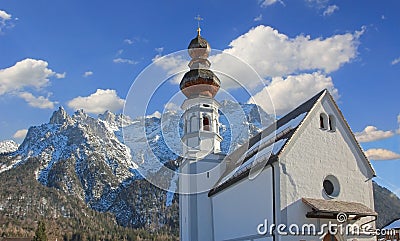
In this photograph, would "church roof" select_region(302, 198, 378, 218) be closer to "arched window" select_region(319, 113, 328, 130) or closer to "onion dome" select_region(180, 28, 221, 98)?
"arched window" select_region(319, 113, 328, 130)

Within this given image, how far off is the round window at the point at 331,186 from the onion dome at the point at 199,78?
15992 millimetres

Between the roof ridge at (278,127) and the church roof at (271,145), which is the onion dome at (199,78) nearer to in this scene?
the roof ridge at (278,127)

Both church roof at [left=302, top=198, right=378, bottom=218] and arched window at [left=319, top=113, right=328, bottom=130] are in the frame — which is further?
arched window at [left=319, top=113, right=328, bottom=130]

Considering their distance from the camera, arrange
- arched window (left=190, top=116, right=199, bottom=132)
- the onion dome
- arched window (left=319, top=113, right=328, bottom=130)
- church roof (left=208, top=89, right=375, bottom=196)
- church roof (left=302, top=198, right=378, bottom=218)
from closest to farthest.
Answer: church roof (left=302, top=198, right=378, bottom=218), church roof (left=208, top=89, right=375, bottom=196), arched window (left=319, top=113, right=328, bottom=130), arched window (left=190, top=116, right=199, bottom=132), the onion dome

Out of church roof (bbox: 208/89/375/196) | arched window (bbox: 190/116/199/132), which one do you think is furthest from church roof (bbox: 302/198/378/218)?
arched window (bbox: 190/116/199/132)

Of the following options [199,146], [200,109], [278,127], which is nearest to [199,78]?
[200,109]

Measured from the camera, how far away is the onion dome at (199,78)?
41219 millimetres

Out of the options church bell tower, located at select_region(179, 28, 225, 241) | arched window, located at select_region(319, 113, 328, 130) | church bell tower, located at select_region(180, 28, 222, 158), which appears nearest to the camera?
arched window, located at select_region(319, 113, 328, 130)

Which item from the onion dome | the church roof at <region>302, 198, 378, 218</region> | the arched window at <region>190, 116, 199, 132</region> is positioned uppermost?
the onion dome

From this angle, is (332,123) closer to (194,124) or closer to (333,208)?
(333,208)

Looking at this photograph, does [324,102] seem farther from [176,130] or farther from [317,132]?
[176,130]

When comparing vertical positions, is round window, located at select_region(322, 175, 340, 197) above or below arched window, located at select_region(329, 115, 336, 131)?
below

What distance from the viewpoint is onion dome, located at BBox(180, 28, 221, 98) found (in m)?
41.2

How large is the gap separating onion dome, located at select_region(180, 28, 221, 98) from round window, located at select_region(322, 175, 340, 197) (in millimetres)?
15992
